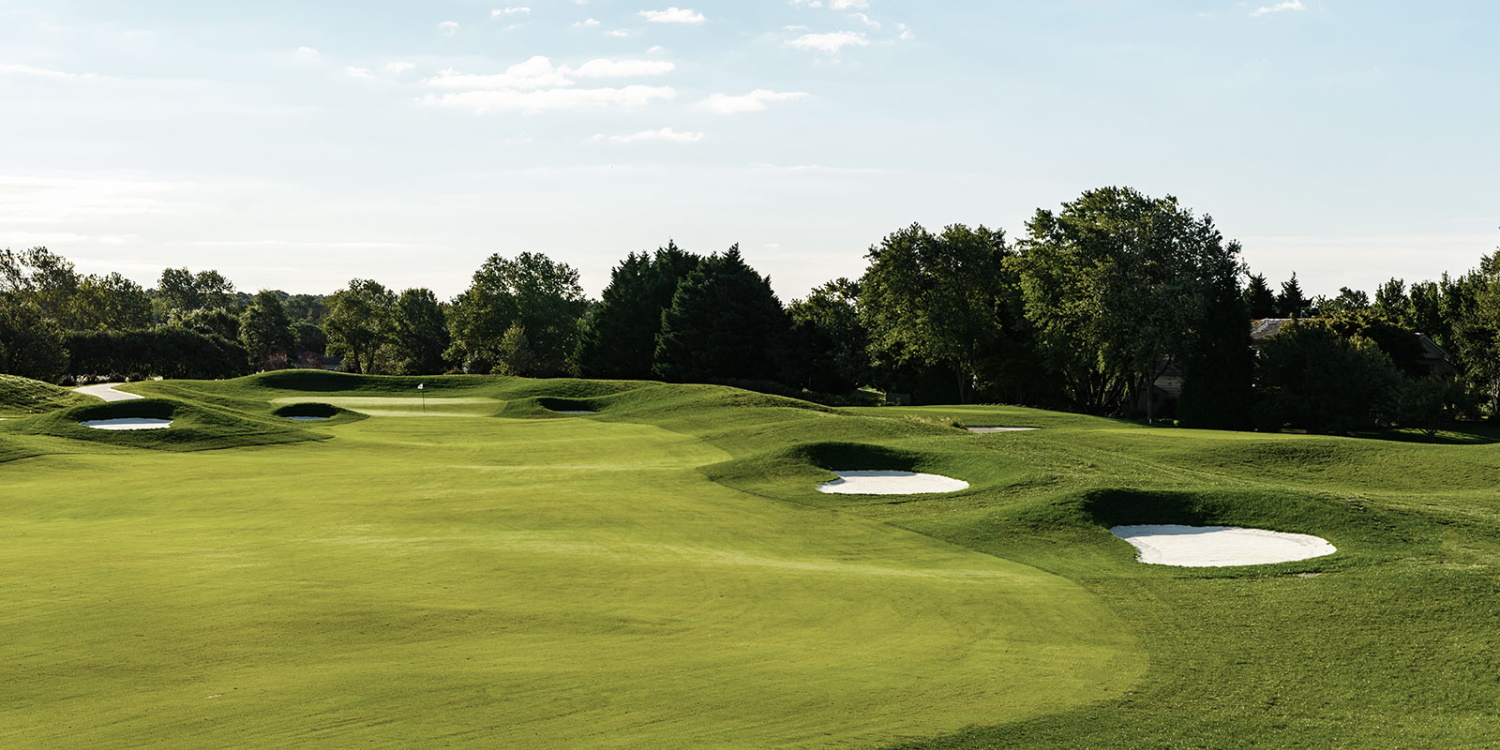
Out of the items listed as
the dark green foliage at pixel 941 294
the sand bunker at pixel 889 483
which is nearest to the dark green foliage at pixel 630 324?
the dark green foliage at pixel 941 294

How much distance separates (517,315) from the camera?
11538 cm

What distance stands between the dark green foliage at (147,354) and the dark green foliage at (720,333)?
56130 mm

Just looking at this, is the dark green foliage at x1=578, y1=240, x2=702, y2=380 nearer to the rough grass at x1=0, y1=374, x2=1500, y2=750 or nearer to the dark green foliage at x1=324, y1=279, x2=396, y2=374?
the dark green foliage at x1=324, y1=279, x2=396, y2=374

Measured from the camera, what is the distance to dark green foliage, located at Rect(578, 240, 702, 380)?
9500 centimetres

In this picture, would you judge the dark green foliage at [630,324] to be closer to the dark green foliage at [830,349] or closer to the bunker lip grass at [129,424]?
the dark green foliage at [830,349]

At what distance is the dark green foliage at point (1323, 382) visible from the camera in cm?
5594

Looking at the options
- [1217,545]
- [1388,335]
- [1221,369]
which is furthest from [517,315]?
[1217,545]

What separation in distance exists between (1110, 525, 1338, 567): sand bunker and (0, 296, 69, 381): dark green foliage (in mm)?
91161

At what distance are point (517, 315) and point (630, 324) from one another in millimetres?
24285

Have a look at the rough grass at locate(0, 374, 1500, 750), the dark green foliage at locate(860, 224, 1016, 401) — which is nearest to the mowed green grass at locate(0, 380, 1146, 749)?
the rough grass at locate(0, 374, 1500, 750)

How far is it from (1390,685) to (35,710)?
14647 millimetres

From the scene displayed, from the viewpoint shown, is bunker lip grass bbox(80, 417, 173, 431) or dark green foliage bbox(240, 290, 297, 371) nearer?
bunker lip grass bbox(80, 417, 173, 431)

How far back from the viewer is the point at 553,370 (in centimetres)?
11194

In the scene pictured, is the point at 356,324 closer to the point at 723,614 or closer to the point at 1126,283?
the point at 1126,283
